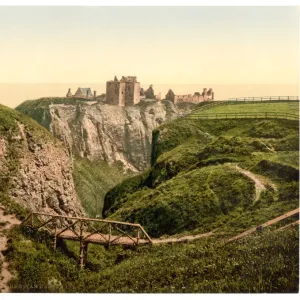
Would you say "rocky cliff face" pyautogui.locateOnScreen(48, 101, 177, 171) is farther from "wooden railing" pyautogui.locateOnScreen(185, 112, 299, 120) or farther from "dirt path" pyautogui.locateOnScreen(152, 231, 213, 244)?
"dirt path" pyautogui.locateOnScreen(152, 231, 213, 244)

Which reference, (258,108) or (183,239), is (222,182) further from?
(258,108)

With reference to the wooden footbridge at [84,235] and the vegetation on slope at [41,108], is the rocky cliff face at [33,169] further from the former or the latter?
the vegetation on slope at [41,108]

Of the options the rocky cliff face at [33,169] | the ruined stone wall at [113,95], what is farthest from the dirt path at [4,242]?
the ruined stone wall at [113,95]

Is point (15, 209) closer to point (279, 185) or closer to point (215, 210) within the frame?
point (215, 210)

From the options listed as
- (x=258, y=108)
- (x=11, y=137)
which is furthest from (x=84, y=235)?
(x=258, y=108)

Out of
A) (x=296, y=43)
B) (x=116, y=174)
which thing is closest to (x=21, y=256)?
(x=296, y=43)
